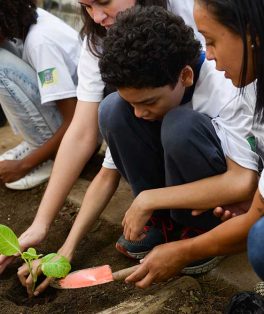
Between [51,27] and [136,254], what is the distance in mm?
1121

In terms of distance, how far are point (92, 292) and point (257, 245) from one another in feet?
2.25

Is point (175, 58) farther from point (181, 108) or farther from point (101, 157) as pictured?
point (101, 157)

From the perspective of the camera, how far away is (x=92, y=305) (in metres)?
1.67

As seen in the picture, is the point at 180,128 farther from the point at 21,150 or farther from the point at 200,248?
the point at 21,150

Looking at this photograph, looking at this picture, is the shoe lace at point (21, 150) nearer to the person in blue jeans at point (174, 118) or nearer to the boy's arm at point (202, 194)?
the person in blue jeans at point (174, 118)

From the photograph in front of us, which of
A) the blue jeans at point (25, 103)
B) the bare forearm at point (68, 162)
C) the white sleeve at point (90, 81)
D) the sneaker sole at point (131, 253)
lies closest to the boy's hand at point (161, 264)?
the sneaker sole at point (131, 253)

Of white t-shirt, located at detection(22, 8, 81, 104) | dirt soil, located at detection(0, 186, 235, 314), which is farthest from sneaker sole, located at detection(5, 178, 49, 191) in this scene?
white t-shirt, located at detection(22, 8, 81, 104)

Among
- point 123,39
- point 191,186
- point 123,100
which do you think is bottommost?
point 191,186

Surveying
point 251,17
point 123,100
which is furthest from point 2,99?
point 251,17

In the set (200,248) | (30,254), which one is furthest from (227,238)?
(30,254)

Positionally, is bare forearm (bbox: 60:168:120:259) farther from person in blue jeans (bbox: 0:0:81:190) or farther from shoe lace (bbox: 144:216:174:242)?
person in blue jeans (bbox: 0:0:81:190)

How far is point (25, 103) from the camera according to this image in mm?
2410

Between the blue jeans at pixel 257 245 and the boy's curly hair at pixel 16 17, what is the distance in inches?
58.6

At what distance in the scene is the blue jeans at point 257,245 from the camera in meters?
1.25
